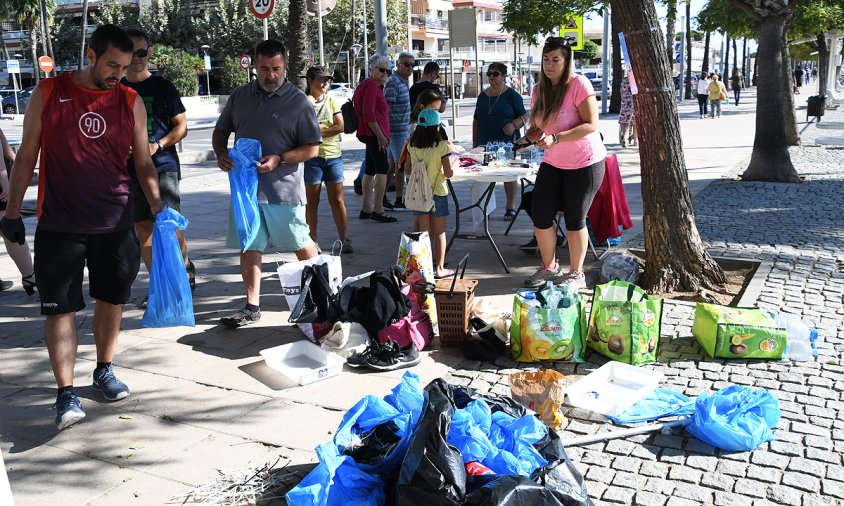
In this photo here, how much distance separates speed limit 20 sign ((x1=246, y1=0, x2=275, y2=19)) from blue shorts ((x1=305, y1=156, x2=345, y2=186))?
12.5ft

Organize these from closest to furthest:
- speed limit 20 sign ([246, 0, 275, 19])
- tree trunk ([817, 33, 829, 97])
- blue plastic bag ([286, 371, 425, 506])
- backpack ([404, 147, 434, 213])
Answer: blue plastic bag ([286, 371, 425, 506]) < backpack ([404, 147, 434, 213]) < speed limit 20 sign ([246, 0, 275, 19]) < tree trunk ([817, 33, 829, 97])

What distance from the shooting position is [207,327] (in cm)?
548

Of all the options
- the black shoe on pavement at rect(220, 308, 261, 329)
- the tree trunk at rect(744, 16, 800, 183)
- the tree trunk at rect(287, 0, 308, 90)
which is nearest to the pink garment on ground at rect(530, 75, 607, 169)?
the black shoe on pavement at rect(220, 308, 261, 329)

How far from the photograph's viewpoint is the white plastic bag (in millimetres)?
5051

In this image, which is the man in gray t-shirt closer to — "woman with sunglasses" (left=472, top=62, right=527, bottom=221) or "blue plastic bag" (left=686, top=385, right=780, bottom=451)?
"blue plastic bag" (left=686, top=385, right=780, bottom=451)

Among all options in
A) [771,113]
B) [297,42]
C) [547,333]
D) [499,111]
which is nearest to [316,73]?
[297,42]

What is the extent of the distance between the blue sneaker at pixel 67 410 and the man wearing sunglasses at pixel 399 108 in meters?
6.22

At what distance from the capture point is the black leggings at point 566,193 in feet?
19.5

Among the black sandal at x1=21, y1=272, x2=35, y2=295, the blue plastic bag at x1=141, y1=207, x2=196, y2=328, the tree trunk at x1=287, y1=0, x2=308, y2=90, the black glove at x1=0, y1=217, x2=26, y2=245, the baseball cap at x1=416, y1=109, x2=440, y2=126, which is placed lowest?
the black sandal at x1=21, y1=272, x2=35, y2=295

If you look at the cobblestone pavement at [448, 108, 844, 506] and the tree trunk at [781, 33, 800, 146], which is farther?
the tree trunk at [781, 33, 800, 146]

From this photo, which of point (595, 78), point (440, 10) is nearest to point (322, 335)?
point (595, 78)

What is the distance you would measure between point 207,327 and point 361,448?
2.63 metres

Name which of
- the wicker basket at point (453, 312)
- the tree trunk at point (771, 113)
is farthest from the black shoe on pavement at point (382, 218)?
the tree trunk at point (771, 113)

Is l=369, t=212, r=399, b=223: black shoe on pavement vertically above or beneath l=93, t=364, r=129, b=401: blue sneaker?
above
